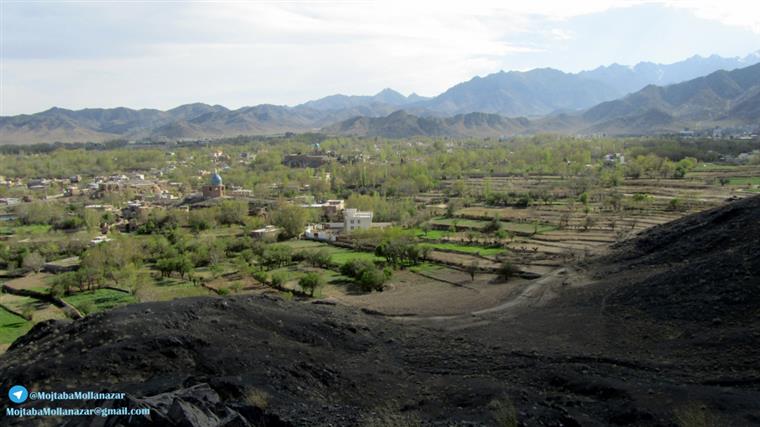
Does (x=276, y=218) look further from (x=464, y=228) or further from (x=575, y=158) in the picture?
(x=575, y=158)

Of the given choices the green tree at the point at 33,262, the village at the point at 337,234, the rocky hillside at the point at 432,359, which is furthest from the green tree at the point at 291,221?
the rocky hillside at the point at 432,359

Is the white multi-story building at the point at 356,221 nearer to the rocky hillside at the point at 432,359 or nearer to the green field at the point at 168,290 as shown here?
the green field at the point at 168,290

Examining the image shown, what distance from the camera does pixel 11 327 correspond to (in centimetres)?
2594

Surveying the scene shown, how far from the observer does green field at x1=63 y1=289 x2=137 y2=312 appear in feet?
92.5

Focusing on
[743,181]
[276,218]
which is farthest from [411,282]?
[743,181]

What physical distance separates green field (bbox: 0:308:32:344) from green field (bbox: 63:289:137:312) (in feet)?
7.88

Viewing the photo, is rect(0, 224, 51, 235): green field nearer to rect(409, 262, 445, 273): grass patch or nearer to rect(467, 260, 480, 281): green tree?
rect(409, 262, 445, 273): grass patch

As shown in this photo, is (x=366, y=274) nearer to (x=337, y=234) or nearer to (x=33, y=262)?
(x=337, y=234)

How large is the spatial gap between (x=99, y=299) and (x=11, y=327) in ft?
14.5

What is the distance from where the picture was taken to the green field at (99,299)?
28.2 metres

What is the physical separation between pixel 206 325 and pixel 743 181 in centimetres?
6121

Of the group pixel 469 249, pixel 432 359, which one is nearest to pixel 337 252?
pixel 469 249

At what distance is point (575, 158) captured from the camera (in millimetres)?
87562

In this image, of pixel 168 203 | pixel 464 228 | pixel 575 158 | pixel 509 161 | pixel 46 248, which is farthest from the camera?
pixel 509 161
